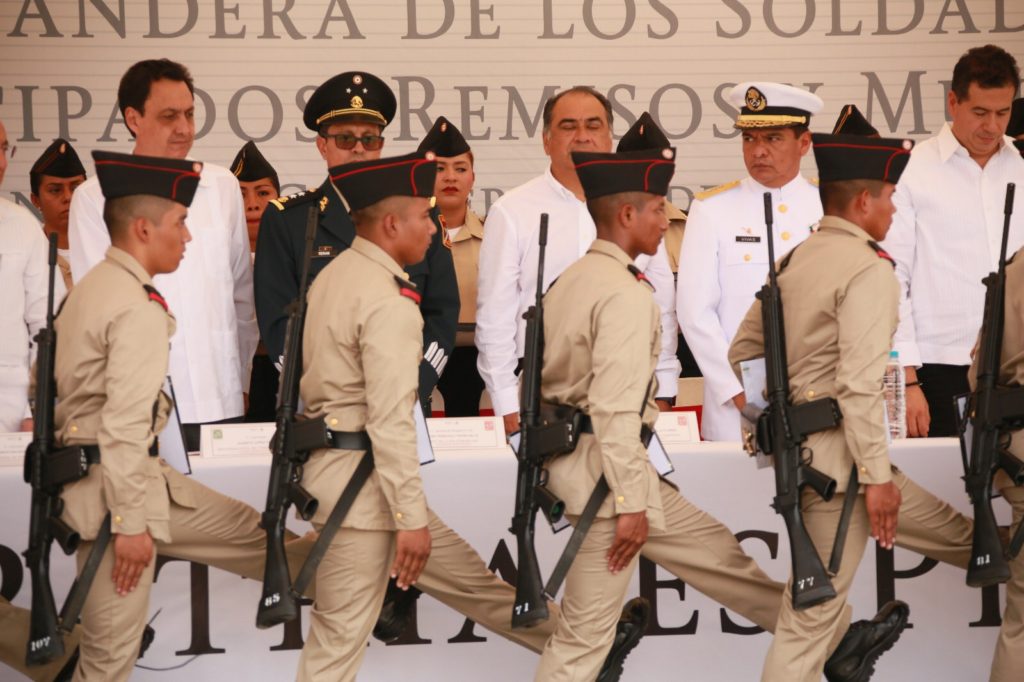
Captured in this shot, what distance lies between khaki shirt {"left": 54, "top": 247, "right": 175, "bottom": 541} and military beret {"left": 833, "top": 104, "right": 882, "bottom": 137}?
3202 mm

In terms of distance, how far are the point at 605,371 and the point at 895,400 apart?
1372 mm

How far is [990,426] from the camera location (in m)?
4.18

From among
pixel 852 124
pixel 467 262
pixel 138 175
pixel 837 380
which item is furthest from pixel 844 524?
pixel 852 124

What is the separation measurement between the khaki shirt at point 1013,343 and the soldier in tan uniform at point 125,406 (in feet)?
7.42

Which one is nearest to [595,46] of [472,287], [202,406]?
[472,287]

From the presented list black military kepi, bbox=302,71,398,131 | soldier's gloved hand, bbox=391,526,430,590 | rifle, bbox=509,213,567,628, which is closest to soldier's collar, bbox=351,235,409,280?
rifle, bbox=509,213,567,628

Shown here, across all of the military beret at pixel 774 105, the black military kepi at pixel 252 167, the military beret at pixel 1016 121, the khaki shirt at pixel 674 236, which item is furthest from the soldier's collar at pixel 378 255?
the military beret at pixel 1016 121

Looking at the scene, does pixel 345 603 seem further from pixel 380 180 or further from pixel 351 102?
pixel 351 102

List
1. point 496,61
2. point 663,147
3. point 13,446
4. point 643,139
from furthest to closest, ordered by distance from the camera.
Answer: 1. point 496,61
2. point 643,139
3. point 663,147
4. point 13,446

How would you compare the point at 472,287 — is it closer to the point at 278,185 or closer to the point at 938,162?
the point at 278,185

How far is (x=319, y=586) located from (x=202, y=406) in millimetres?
1241

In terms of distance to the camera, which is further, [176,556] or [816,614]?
[176,556]

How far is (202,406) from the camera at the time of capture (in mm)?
4918

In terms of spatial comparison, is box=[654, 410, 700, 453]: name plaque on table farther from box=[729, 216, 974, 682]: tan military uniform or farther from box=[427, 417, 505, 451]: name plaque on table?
box=[729, 216, 974, 682]: tan military uniform
